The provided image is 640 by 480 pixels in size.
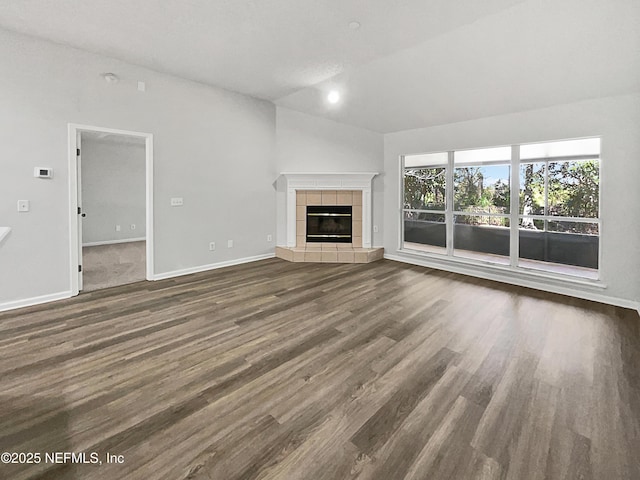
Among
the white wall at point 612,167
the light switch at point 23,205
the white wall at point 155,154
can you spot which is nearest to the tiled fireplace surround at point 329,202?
the white wall at point 155,154

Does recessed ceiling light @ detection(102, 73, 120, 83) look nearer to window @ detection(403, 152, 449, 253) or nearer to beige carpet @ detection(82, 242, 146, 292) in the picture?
beige carpet @ detection(82, 242, 146, 292)

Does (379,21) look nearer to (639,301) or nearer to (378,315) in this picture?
(378,315)

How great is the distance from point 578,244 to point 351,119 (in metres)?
4.04

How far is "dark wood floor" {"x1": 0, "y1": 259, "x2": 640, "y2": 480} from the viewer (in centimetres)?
147

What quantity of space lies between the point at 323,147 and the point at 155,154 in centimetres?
295

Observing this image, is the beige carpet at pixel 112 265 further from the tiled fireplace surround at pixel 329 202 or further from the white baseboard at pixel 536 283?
the white baseboard at pixel 536 283

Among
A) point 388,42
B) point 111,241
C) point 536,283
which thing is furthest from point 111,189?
point 536,283

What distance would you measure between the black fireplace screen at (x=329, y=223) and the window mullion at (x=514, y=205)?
278 centimetres

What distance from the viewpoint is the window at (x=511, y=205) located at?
4074 mm

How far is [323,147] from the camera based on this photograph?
19.7 ft

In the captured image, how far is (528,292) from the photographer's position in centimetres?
409

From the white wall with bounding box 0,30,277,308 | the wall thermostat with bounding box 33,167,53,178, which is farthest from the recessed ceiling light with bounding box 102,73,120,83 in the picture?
the wall thermostat with bounding box 33,167,53,178

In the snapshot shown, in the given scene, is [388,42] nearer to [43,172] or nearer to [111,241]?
[43,172]

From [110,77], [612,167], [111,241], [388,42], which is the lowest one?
[111,241]
